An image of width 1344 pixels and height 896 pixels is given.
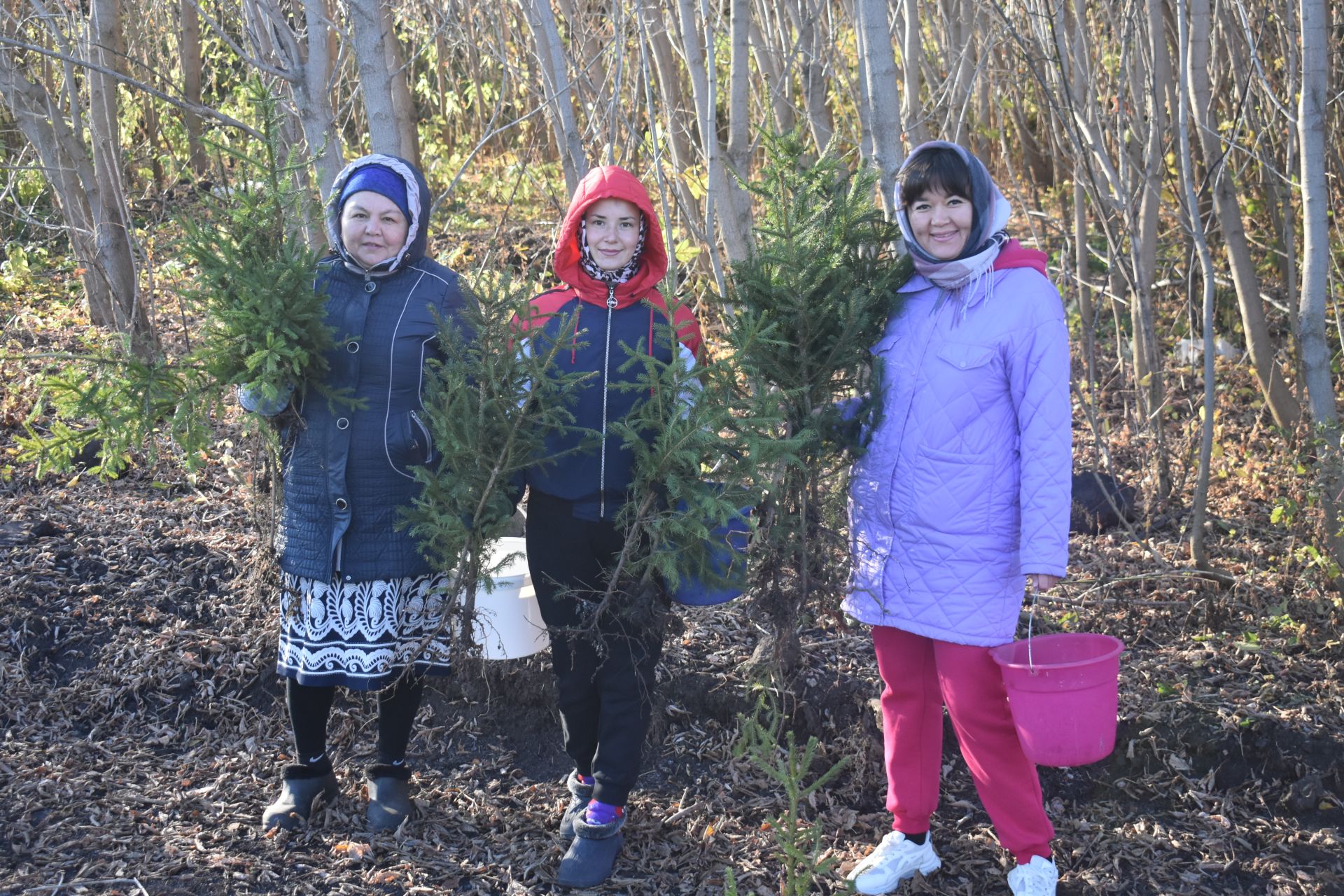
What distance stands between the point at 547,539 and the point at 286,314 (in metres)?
0.87

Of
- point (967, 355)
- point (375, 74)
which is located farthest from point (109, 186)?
point (967, 355)

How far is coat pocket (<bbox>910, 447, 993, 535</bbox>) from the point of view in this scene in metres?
2.69

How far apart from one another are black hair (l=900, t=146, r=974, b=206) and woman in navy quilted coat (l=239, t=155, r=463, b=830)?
1.20 meters

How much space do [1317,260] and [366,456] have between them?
10.7ft

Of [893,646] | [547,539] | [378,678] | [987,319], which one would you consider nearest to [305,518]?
[378,678]

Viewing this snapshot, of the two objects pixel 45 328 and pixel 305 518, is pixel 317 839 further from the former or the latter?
pixel 45 328

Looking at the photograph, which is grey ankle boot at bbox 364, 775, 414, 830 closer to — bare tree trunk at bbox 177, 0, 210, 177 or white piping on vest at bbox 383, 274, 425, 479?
white piping on vest at bbox 383, 274, 425, 479

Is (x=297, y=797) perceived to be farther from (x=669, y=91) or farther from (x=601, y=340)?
(x=669, y=91)

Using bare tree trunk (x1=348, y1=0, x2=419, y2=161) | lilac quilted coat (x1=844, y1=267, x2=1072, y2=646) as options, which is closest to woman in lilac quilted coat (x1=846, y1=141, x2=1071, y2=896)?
lilac quilted coat (x1=844, y1=267, x2=1072, y2=646)

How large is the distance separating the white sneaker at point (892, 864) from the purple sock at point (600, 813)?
68 centimetres

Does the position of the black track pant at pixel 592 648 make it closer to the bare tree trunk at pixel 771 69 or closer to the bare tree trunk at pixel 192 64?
the bare tree trunk at pixel 771 69

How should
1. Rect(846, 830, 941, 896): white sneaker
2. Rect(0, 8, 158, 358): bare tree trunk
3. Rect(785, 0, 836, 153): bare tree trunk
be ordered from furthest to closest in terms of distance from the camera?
1. Rect(0, 8, 158, 358): bare tree trunk
2. Rect(785, 0, 836, 153): bare tree trunk
3. Rect(846, 830, 941, 896): white sneaker

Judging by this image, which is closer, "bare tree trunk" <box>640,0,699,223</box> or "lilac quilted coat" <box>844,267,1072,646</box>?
"lilac quilted coat" <box>844,267,1072,646</box>

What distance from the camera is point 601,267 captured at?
9.27ft
